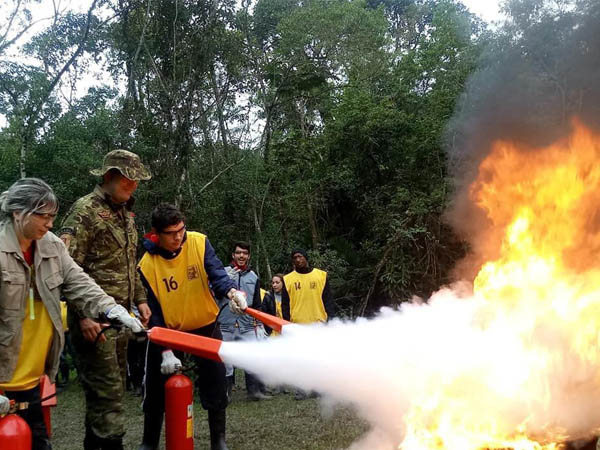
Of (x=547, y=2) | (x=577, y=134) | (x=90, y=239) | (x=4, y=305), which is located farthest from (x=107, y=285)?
(x=547, y=2)

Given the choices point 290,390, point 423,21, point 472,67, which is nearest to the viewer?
point 290,390

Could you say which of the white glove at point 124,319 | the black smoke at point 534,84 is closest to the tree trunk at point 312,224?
the black smoke at point 534,84

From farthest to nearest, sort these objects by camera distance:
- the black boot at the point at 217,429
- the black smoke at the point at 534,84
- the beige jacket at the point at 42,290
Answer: the black smoke at the point at 534,84 < the black boot at the point at 217,429 < the beige jacket at the point at 42,290

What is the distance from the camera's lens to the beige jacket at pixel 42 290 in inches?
123

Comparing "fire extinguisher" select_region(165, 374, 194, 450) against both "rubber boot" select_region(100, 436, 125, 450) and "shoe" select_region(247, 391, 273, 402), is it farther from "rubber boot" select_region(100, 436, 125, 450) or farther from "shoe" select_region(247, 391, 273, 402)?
"shoe" select_region(247, 391, 273, 402)

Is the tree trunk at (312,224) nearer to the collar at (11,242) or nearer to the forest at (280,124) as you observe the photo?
the forest at (280,124)

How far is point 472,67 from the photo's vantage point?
14.5 metres

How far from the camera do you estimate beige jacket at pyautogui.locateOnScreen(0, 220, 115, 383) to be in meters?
3.12

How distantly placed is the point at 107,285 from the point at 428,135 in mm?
13438

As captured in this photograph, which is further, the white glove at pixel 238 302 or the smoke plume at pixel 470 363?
the white glove at pixel 238 302

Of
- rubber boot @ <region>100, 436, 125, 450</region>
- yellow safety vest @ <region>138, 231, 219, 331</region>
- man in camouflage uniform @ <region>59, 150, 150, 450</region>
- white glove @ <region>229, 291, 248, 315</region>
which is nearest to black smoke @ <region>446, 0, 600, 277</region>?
white glove @ <region>229, 291, 248, 315</region>

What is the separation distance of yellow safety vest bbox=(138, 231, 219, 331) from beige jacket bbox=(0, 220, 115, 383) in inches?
43.4

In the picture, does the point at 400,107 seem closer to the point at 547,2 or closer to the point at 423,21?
the point at 547,2

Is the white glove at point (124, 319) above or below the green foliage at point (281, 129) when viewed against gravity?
below
